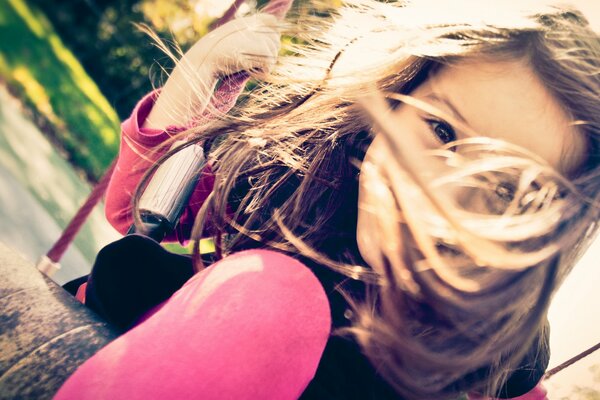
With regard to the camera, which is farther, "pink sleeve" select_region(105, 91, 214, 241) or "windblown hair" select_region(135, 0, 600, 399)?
"pink sleeve" select_region(105, 91, 214, 241)

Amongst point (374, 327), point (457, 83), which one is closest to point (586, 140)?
point (457, 83)

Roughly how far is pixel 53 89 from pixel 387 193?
404cm

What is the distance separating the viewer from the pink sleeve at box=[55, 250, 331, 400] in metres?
0.45

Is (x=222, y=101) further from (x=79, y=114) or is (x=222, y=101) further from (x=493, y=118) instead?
(x=79, y=114)

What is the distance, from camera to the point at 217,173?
1.12 metres

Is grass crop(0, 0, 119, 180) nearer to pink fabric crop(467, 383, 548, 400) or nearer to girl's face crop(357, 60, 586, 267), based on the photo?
girl's face crop(357, 60, 586, 267)

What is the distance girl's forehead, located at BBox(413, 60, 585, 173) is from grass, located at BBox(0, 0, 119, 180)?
3.40m

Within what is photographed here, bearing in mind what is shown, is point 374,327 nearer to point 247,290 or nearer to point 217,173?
point 247,290

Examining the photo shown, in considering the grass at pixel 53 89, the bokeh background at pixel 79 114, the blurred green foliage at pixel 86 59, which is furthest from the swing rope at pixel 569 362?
the grass at pixel 53 89

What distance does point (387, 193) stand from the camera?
0.80 metres

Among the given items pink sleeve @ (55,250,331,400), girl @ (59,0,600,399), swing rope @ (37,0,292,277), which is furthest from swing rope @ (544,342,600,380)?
swing rope @ (37,0,292,277)

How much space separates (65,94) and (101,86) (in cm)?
141

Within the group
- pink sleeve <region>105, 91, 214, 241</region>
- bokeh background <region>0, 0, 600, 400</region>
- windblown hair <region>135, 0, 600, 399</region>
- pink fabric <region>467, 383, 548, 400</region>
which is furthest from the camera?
bokeh background <region>0, 0, 600, 400</region>

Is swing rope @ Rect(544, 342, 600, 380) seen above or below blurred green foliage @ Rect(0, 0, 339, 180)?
below
